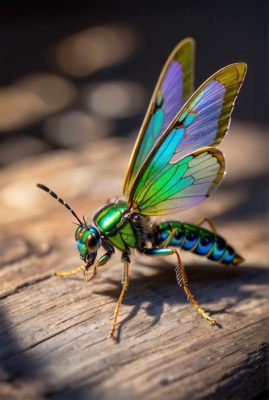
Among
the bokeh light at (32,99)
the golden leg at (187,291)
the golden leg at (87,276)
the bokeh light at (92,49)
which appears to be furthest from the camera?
the bokeh light at (92,49)

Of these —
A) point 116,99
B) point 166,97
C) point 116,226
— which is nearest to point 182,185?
point 116,226

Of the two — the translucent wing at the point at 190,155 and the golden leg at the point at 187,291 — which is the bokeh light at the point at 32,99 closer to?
the translucent wing at the point at 190,155

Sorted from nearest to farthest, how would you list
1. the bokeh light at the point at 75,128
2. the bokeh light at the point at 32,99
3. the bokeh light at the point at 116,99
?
the bokeh light at the point at 75,128
the bokeh light at the point at 116,99
the bokeh light at the point at 32,99

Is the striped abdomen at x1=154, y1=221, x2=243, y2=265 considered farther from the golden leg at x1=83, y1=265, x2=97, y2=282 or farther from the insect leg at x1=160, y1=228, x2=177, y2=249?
the golden leg at x1=83, y1=265, x2=97, y2=282

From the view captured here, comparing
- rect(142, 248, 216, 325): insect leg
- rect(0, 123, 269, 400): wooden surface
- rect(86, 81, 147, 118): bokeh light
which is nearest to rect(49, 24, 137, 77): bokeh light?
rect(86, 81, 147, 118): bokeh light

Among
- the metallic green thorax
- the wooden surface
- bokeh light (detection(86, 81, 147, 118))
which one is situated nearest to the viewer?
the wooden surface

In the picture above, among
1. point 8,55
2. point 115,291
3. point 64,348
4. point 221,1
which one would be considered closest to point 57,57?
point 8,55

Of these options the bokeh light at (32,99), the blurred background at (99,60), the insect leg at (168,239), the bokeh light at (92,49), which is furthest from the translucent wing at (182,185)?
the bokeh light at (92,49)
